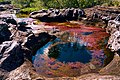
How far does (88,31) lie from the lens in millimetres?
68312

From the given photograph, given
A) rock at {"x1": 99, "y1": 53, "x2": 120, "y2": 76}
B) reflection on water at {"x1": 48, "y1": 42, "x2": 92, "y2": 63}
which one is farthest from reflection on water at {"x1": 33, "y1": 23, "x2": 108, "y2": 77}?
rock at {"x1": 99, "y1": 53, "x2": 120, "y2": 76}

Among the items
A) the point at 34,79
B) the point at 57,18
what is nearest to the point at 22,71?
the point at 34,79

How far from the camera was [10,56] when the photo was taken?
34500 mm

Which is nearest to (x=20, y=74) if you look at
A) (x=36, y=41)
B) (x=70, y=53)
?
(x=70, y=53)

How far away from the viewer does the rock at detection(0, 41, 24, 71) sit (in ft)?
109

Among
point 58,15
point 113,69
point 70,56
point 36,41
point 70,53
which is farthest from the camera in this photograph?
point 58,15

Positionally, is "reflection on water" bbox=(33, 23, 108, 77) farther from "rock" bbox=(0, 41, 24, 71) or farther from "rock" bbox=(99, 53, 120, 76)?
"rock" bbox=(0, 41, 24, 71)

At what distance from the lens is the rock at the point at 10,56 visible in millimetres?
33312

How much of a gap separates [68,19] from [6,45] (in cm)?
5807

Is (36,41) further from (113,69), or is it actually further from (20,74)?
(113,69)

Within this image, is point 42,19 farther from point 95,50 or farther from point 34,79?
point 34,79

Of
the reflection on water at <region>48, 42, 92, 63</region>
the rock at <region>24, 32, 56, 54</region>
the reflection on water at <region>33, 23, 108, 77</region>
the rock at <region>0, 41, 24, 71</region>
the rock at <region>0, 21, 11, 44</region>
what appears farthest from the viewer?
the rock at <region>24, 32, 56, 54</region>

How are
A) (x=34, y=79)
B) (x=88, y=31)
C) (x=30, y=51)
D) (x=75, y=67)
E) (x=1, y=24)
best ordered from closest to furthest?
(x=34, y=79) → (x=75, y=67) → (x=30, y=51) → (x=1, y=24) → (x=88, y=31)

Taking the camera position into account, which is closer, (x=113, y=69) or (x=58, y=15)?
(x=113, y=69)
